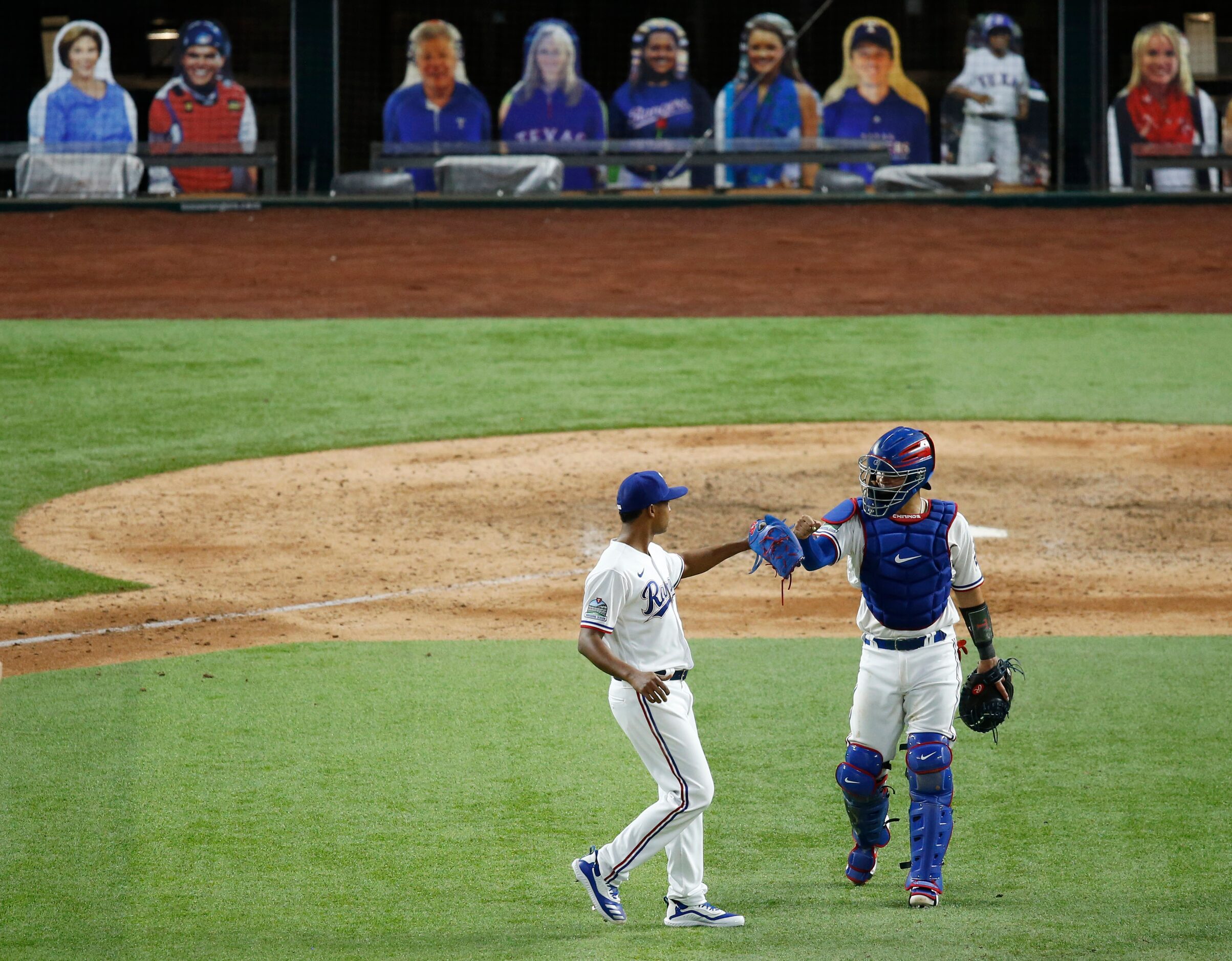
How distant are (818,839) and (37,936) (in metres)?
2.58

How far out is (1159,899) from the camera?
15.9ft

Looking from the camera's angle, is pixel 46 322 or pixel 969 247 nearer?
pixel 46 322

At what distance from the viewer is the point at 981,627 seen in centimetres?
526

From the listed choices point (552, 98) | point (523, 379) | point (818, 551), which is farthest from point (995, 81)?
point (818, 551)

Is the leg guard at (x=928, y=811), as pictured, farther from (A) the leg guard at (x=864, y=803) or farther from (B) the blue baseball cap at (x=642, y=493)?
(B) the blue baseball cap at (x=642, y=493)

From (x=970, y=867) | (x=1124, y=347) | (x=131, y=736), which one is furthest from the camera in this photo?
(x=1124, y=347)

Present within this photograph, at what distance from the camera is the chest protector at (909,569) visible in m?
4.96

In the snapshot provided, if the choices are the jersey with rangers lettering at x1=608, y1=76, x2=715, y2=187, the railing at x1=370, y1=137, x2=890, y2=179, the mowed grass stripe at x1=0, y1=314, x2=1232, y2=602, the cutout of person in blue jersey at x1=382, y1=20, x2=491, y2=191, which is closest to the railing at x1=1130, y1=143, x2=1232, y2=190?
the railing at x1=370, y1=137, x2=890, y2=179

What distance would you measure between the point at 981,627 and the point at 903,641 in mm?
399

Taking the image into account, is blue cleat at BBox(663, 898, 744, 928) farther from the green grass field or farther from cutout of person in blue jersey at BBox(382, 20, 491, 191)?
cutout of person in blue jersey at BBox(382, 20, 491, 191)

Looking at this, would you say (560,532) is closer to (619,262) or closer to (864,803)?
(864,803)

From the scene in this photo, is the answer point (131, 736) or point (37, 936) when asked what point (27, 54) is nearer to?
point (131, 736)

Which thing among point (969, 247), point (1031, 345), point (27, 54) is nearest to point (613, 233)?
point (969, 247)

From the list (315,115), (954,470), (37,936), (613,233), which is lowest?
(37,936)
